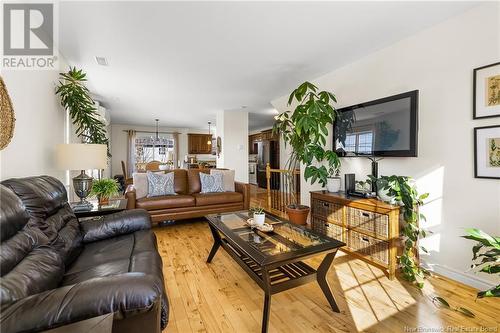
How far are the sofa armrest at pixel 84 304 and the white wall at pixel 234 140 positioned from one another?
17.0 ft

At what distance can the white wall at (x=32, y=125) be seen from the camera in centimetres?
171

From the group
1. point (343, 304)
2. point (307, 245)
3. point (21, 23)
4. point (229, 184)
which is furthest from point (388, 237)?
point (21, 23)

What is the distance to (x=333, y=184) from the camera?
298 centimetres

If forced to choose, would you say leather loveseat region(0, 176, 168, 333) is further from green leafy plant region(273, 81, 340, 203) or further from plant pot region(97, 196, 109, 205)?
green leafy plant region(273, 81, 340, 203)

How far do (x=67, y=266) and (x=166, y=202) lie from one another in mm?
2096

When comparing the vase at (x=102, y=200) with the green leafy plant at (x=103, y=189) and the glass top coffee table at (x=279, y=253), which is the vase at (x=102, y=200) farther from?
the glass top coffee table at (x=279, y=253)

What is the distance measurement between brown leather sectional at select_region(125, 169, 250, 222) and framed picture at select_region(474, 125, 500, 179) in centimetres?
306

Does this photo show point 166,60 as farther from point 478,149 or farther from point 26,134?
point 478,149

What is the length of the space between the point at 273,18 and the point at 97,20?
1644mm

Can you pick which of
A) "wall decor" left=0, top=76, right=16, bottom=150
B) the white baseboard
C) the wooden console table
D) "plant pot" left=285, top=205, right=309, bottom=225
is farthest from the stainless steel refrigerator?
"wall decor" left=0, top=76, right=16, bottom=150

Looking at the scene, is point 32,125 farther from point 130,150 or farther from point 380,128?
point 130,150

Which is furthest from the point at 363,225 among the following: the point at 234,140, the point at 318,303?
the point at 234,140

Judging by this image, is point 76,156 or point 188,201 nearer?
point 76,156

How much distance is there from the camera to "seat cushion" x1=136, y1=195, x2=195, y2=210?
3420 mm
